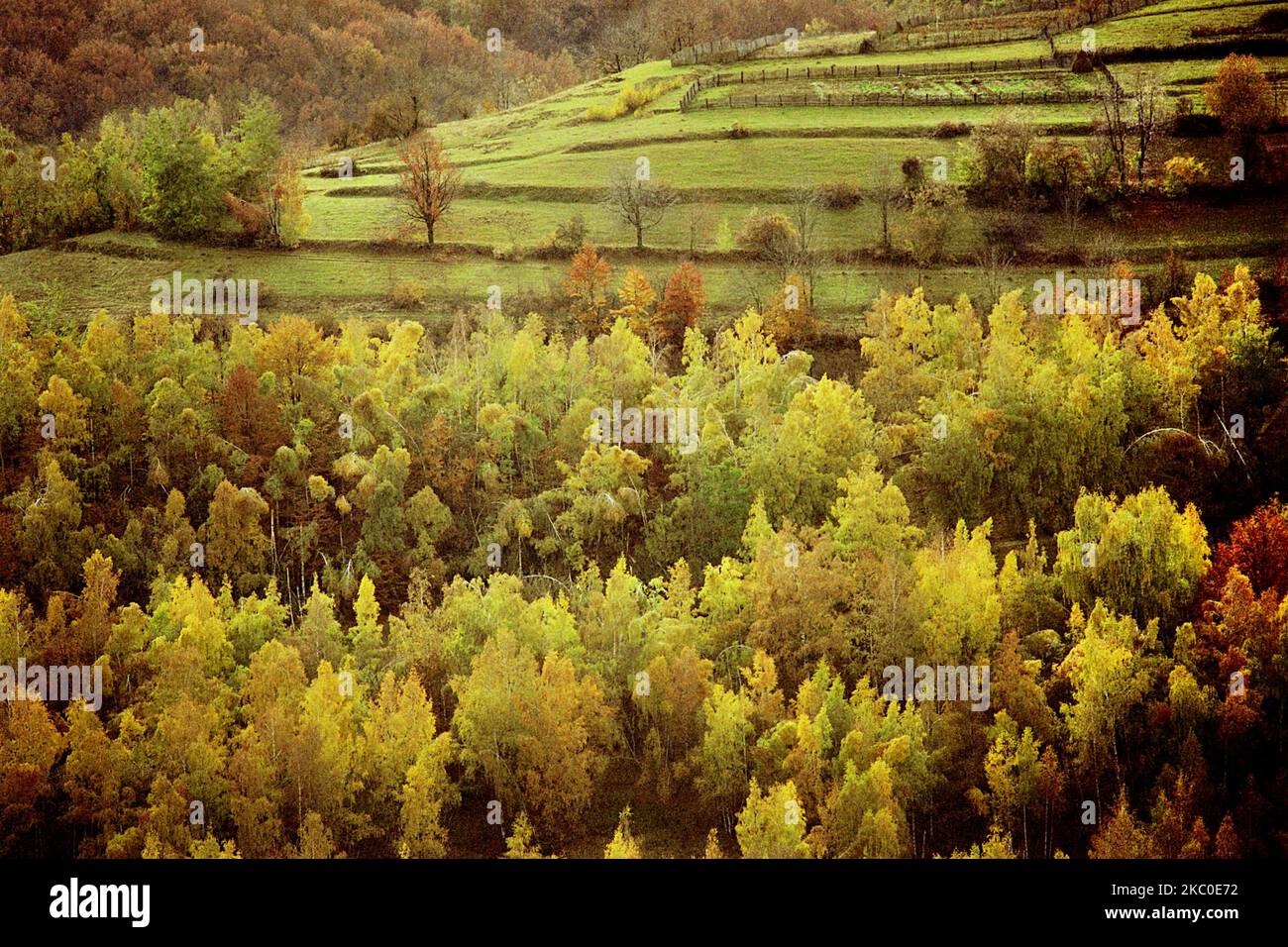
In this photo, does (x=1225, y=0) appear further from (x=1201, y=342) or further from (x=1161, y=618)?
(x=1161, y=618)

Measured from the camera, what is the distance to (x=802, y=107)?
179 feet

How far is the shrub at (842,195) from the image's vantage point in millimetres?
45938

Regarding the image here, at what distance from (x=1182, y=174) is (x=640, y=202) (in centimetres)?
1735

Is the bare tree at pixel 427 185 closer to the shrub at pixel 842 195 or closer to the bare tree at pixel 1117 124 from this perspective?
the shrub at pixel 842 195

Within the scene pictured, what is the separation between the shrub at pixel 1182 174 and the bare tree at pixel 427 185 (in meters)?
23.4

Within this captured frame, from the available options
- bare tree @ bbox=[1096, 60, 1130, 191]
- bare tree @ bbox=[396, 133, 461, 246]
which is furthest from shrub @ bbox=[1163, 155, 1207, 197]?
bare tree @ bbox=[396, 133, 461, 246]

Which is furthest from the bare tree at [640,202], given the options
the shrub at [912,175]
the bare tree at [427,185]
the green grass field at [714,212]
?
the shrub at [912,175]

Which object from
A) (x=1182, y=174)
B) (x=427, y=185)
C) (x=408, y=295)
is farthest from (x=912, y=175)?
(x=408, y=295)

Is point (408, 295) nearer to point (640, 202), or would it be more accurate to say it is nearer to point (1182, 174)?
point (640, 202)

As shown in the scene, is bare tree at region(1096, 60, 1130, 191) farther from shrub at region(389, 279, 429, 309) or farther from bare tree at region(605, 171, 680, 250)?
shrub at region(389, 279, 429, 309)

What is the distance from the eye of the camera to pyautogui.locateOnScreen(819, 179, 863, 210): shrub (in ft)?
151

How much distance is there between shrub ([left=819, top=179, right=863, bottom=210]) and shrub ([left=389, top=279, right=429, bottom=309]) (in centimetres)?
1354

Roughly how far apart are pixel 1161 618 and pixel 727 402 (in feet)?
40.0
